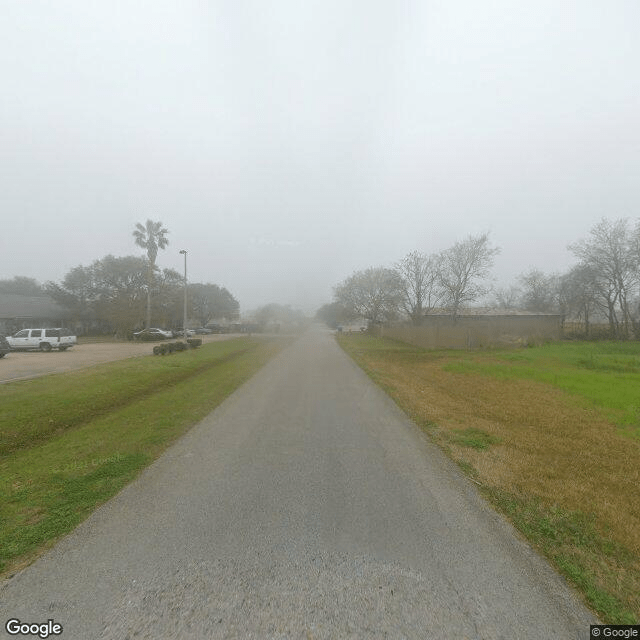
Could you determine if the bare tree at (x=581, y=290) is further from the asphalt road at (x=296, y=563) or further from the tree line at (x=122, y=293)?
the tree line at (x=122, y=293)

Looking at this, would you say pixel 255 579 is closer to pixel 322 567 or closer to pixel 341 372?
pixel 322 567

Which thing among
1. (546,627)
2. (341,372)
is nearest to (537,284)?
(341,372)

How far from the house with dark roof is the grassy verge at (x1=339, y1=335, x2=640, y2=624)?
45.8m

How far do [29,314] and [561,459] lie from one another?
51.4m

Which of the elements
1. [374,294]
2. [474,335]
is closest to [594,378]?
[474,335]

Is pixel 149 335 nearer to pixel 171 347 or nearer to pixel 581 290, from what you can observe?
pixel 171 347

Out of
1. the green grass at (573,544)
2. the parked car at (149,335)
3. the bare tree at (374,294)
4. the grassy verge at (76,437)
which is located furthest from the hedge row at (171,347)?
the bare tree at (374,294)

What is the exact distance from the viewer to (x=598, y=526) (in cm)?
306

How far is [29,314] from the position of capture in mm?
39125

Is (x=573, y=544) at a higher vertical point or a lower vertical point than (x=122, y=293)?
lower

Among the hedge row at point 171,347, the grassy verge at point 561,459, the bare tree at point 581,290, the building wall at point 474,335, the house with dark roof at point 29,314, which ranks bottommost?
the grassy verge at point 561,459

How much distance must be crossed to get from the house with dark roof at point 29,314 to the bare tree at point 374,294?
41.6 metres

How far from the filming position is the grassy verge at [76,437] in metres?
3.14

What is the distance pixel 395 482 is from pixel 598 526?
191 centimetres
